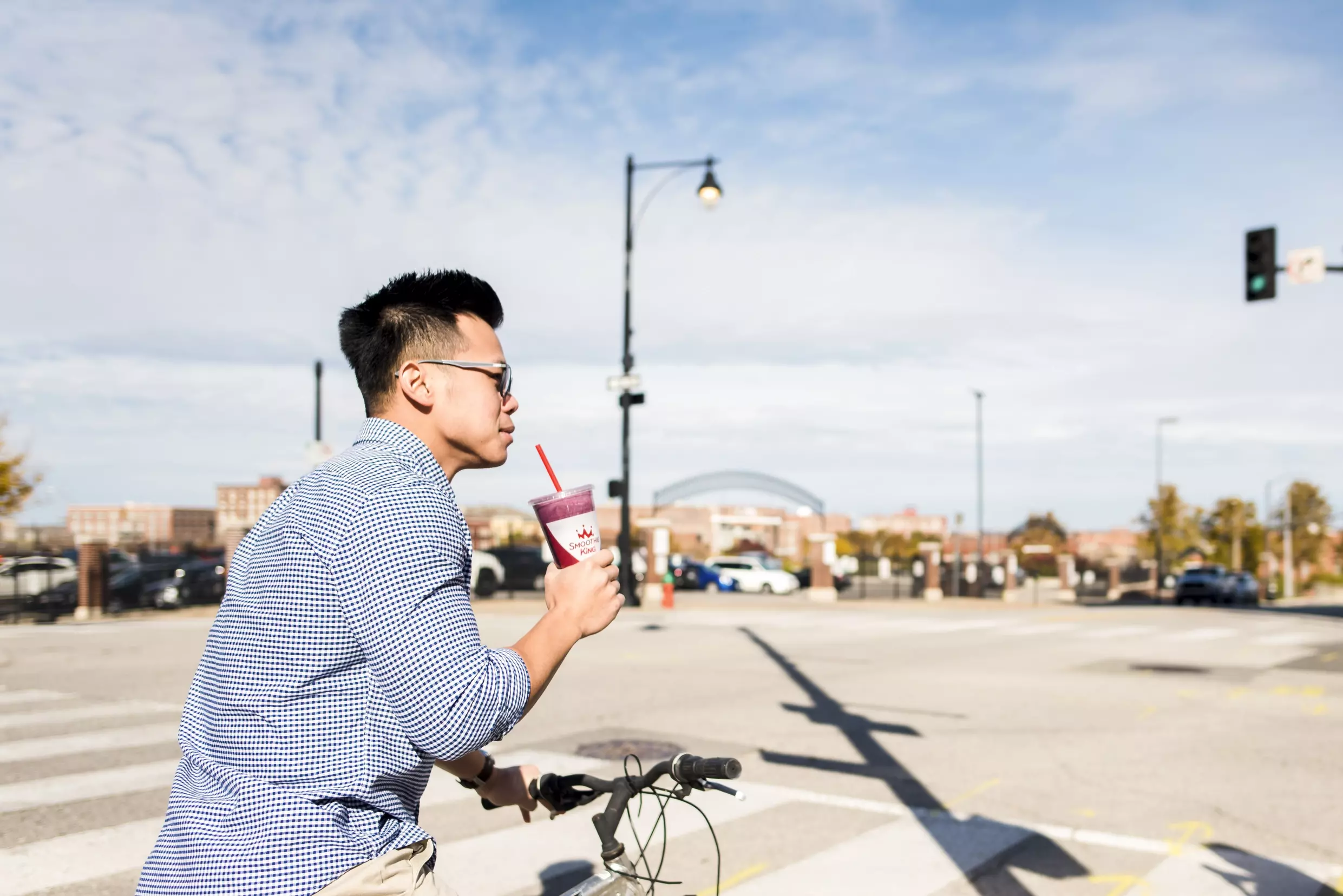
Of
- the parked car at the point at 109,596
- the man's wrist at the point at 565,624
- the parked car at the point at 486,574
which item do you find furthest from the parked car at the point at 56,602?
the man's wrist at the point at 565,624

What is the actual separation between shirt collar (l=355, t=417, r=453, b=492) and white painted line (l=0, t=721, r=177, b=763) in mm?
7427

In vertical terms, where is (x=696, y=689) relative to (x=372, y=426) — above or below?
below

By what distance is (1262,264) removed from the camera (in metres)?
18.0

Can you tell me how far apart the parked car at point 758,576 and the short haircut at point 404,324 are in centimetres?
4291

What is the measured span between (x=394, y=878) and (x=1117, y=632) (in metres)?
22.9

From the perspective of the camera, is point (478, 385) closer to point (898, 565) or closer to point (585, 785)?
point (585, 785)

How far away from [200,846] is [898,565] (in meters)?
48.6

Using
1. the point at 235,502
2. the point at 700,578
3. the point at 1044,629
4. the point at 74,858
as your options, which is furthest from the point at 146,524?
the point at 74,858

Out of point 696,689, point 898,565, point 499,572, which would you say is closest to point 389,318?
point 696,689

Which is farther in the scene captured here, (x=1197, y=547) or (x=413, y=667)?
(x=1197, y=547)

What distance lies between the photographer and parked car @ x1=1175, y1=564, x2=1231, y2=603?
42.2 metres

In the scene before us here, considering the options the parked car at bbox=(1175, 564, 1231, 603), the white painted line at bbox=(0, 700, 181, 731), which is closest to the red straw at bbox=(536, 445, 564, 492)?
the white painted line at bbox=(0, 700, 181, 731)

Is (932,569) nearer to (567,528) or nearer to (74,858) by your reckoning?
(74,858)

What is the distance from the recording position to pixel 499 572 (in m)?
33.9
